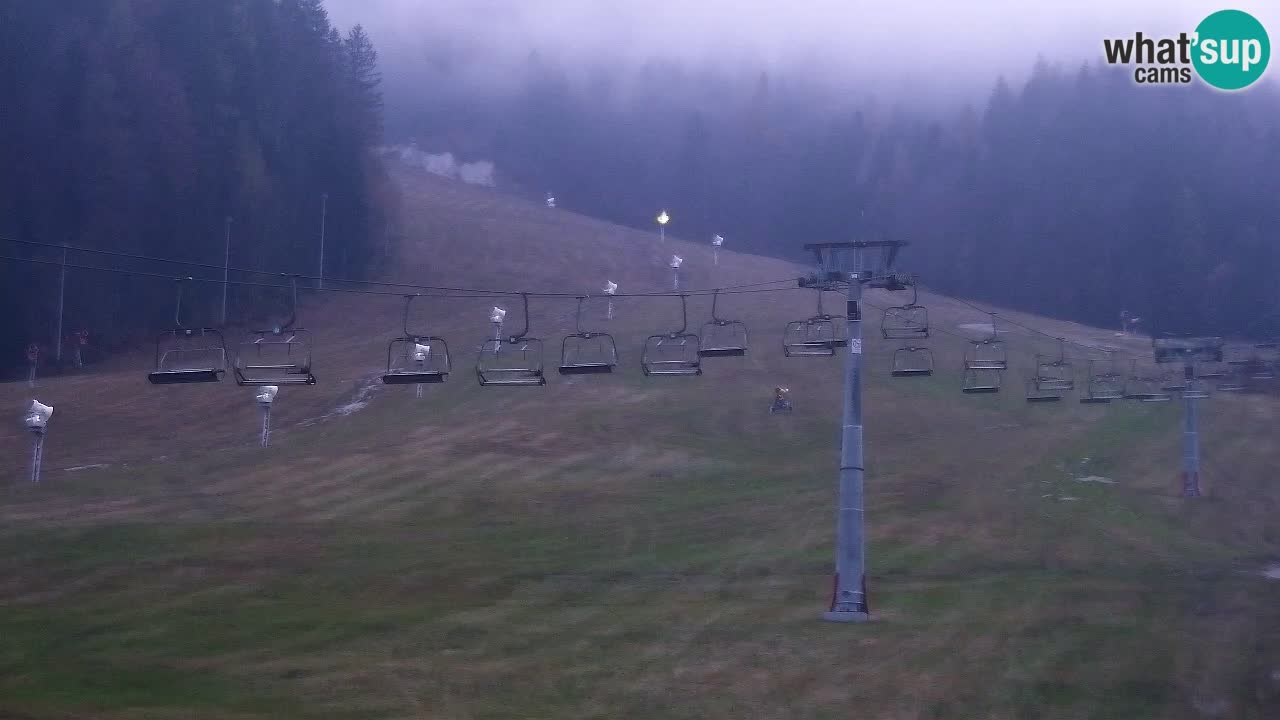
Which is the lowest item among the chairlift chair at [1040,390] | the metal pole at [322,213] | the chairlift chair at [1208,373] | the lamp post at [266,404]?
the lamp post at [266,404]

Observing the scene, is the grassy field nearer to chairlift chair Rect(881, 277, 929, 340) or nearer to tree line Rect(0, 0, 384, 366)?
chairlift chair Rect(881, 277, 929, 340)

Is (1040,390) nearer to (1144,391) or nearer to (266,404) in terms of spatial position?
(1144,391)

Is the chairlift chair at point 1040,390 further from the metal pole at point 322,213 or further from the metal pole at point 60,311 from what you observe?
the metal pole at point 60,311

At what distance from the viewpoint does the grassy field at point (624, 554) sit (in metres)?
19.5

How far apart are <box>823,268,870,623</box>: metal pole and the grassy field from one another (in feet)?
2.65

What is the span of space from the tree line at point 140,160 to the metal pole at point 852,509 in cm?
5120

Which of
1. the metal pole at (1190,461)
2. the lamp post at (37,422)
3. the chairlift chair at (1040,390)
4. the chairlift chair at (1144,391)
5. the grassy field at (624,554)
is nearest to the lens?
the grassy field at (624,554)

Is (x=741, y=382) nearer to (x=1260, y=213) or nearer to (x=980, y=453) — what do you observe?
(x=980, y=453)

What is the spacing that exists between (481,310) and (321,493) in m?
35.7

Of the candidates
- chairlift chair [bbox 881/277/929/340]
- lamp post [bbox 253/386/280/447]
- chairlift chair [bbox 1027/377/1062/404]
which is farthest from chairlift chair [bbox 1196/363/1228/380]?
lamp post [bbox 253/386/280/447]

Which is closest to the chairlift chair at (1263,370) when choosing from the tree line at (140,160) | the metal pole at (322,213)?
the tree line at (140,160)

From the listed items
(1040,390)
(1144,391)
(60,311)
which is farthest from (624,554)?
(60,311)

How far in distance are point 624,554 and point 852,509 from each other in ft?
28.4

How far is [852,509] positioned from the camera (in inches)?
910
